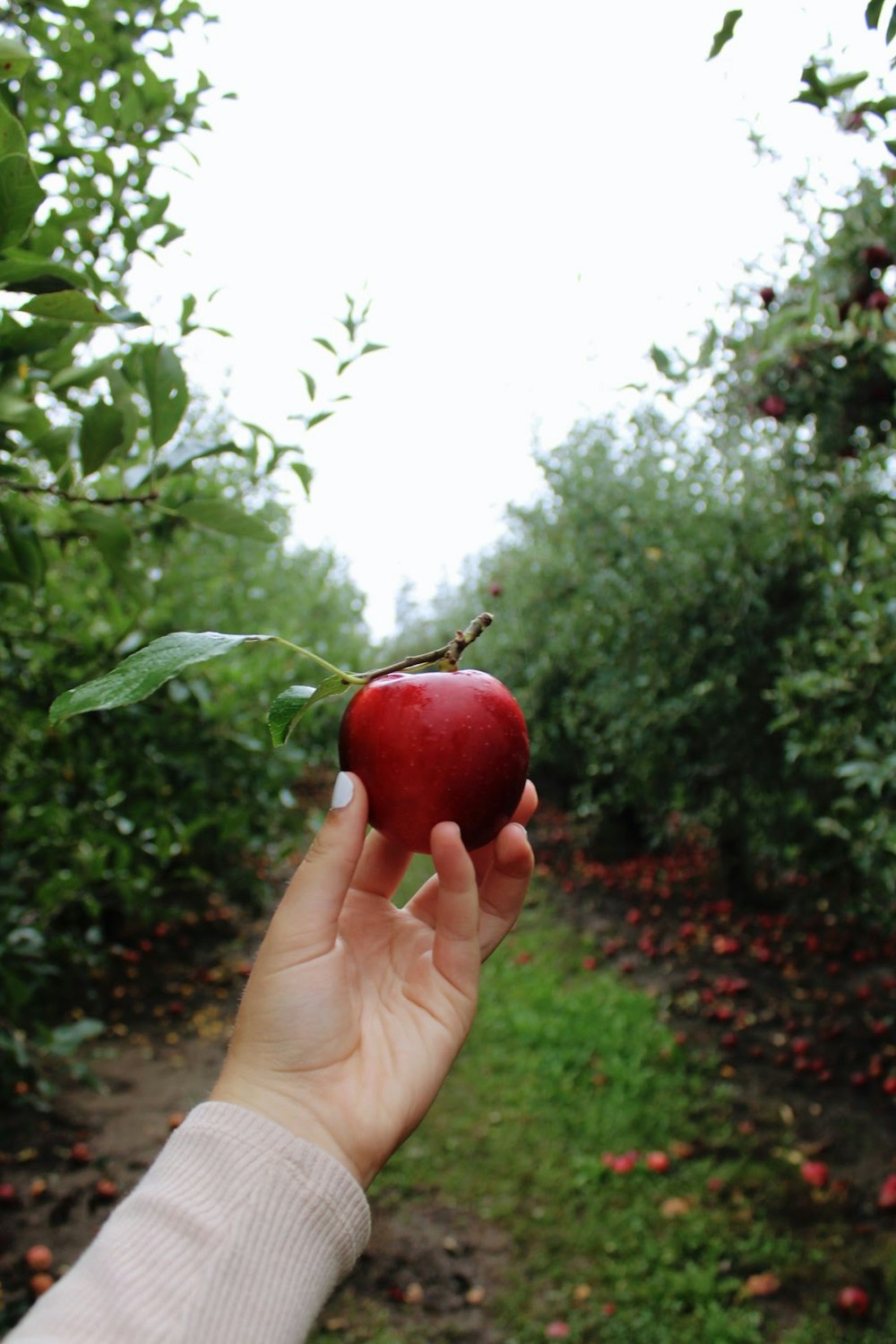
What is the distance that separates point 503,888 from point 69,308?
0.76 metres

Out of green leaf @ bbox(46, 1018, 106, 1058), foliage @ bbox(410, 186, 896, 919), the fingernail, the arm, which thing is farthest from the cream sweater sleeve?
foliage @ bbox(410, 186, 896, 919)

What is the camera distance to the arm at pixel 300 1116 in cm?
77

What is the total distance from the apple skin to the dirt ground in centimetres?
149

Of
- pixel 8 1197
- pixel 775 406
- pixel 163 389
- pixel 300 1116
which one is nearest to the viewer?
pixel 300 1116

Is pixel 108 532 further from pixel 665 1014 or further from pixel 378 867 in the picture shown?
pixel 665 1014

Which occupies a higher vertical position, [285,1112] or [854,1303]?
[285,1112]

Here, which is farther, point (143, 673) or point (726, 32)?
point (726, 32)

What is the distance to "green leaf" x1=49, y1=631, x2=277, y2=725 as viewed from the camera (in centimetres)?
69

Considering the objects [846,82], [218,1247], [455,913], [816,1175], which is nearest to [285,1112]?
[218,1247]

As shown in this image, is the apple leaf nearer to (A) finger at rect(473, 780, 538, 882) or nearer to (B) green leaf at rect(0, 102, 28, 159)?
(B) green leaf at rect(0, 102, 28, 159)

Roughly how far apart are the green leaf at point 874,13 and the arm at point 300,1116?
859 millimetres

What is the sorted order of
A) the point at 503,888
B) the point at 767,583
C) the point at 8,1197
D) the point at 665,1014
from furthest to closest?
the point at 665,1014
the point at 767,583
the point at 8,1197
the point at 503,888

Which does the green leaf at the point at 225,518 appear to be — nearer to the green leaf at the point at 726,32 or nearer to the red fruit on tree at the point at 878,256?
the green leaf at the point at 726,32

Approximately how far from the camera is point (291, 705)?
860 mm
